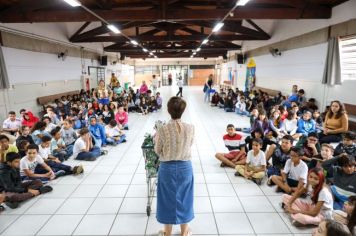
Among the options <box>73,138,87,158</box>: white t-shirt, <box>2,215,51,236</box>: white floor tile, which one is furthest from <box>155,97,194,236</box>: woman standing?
<box>73,138,87,158</box>: white t-shirt

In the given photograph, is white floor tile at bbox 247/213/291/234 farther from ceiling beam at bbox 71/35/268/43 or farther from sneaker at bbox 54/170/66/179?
ceiling beam at bbox 71/35/268/43

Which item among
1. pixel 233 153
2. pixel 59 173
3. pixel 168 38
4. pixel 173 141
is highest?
pixel 168 38

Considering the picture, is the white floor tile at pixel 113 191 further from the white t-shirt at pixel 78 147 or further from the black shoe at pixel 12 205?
the white t-shirt at pixel 78 147

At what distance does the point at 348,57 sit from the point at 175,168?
623 cm

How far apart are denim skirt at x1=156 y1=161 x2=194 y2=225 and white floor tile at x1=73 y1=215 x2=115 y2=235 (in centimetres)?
88

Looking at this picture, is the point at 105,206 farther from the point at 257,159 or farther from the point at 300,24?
the point at 300,24

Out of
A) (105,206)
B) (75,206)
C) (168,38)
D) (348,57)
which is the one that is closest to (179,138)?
(105,206)

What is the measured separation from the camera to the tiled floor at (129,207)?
3.04 metres

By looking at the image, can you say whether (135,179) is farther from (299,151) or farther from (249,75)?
(249,75)

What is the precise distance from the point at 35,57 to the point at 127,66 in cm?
1707

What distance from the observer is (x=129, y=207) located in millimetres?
3523

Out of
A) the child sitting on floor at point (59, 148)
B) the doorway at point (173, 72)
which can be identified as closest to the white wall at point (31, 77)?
the child sitting on floor at point (59, 148)

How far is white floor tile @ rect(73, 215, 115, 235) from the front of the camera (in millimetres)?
2992

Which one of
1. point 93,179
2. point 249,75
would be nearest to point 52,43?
point 93,179
